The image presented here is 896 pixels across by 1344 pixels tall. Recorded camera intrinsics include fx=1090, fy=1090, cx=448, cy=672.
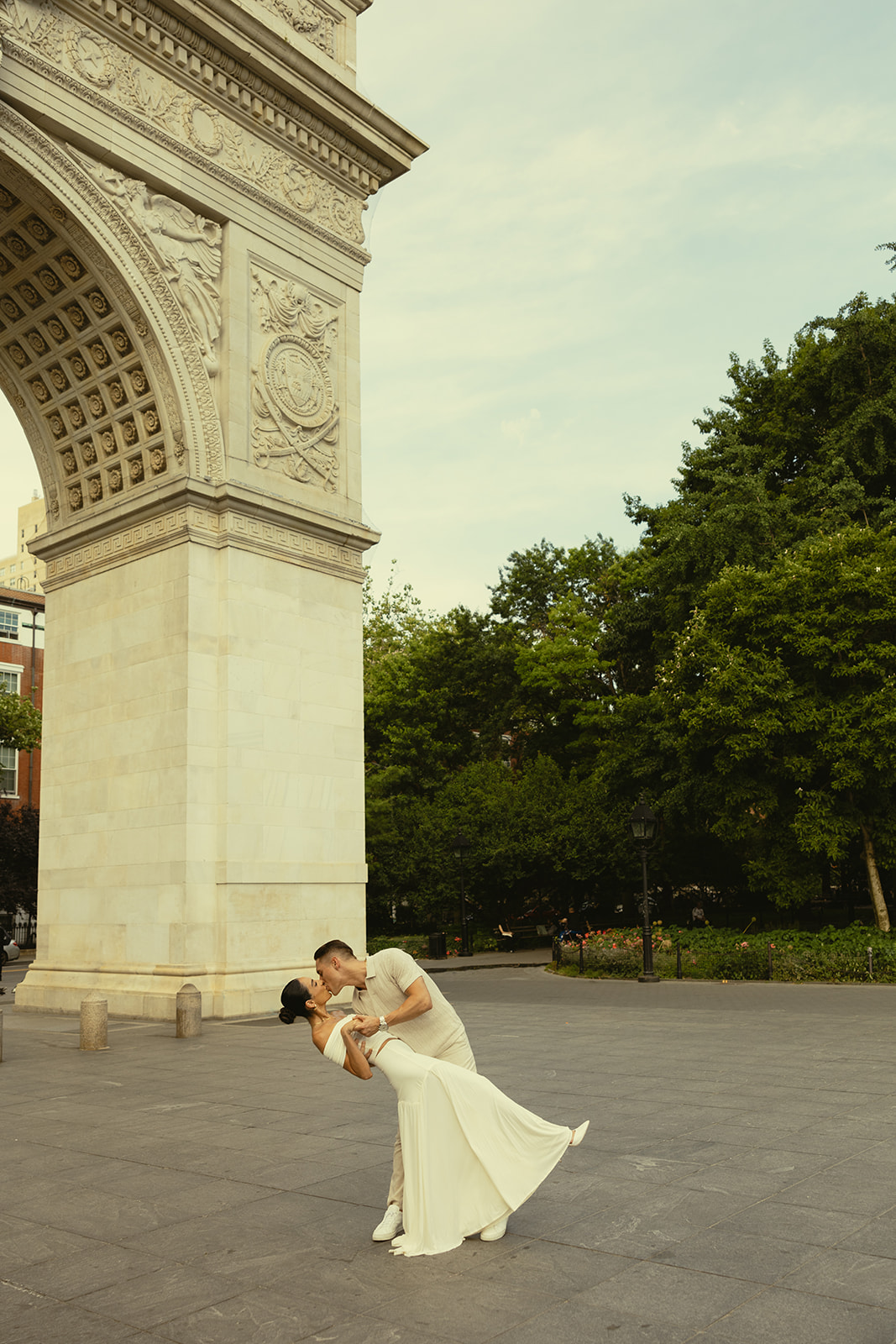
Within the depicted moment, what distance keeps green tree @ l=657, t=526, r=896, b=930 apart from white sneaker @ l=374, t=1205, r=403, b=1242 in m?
19.0

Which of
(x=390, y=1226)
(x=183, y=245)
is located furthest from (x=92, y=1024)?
(x=183, y=245)

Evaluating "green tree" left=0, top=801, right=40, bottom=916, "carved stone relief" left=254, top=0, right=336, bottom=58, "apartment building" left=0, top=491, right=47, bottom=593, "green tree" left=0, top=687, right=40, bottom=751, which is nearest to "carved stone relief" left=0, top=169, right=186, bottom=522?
"carved stone relief" left=254, top=0, right=336, bottom=58

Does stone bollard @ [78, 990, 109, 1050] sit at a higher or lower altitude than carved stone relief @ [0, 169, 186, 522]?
lower

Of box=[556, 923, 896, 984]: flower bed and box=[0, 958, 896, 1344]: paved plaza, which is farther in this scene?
box=[556, 923, 896, 984]: flower bed

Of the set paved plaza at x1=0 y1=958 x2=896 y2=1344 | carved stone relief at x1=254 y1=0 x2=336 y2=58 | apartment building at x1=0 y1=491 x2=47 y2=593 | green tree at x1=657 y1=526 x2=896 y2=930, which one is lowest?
paved plaza at x1=0 y1=958 x2=896 y2=1344

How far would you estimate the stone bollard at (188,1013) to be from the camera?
13742 mm

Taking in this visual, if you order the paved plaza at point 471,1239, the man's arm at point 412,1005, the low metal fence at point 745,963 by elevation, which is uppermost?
the man's arm at point 412,1005

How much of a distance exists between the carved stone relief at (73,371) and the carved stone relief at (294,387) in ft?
5.58

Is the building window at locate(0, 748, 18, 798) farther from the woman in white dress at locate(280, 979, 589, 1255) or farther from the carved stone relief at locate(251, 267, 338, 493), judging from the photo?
the woman in white dress at locate(280, 979, 589, 1255)

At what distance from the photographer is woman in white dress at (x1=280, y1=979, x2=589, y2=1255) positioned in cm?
519

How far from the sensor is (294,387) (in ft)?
61.3

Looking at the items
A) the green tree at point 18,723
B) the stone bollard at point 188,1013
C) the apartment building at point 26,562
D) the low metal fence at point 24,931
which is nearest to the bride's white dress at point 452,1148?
the stone bollard at point 188,1013

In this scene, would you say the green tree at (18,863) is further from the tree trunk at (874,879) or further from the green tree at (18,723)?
the tree trunk at (874,879)

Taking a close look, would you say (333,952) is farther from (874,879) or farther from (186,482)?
(874,879)
